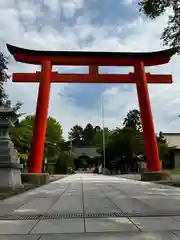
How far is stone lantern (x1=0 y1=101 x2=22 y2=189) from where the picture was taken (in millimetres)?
17125

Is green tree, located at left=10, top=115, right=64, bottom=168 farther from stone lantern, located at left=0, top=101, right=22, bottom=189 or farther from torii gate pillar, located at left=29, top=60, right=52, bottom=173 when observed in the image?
stone lantern, located at left=0, top=101, right=22, bottom=189

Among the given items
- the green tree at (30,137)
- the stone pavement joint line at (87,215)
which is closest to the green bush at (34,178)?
the green tree at (30,137)

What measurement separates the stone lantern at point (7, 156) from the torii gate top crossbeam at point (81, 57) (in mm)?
10398

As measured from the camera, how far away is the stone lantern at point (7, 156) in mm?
17125

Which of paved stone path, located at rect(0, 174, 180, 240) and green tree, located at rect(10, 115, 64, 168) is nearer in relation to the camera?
paved stone path, located at rect(0, 174, 180, 240)

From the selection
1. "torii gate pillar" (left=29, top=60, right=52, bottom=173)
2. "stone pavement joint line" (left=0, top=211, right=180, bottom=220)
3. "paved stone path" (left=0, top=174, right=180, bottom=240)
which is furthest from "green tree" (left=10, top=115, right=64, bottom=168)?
"stone pavement joint line" (left=0, top=211, right=180, bottom=220)

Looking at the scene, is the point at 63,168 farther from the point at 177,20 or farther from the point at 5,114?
the point at 177,20

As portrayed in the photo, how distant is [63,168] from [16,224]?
183ft

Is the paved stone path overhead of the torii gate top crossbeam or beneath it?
beneath

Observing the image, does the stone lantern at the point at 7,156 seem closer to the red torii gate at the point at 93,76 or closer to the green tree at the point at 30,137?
the red torii gate at the point at 93,76

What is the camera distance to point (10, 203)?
35.6 feet

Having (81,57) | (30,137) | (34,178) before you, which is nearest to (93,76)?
(81,57)

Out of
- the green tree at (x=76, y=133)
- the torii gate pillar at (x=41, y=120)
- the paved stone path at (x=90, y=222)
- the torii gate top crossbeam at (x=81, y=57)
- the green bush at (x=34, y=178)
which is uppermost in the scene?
the green tree at (x=76, y=133)

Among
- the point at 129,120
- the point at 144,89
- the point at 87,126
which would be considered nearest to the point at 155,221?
the point at 144,89
